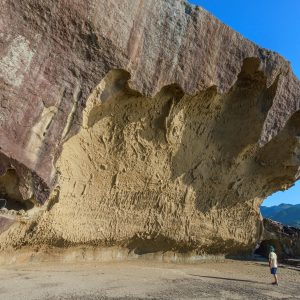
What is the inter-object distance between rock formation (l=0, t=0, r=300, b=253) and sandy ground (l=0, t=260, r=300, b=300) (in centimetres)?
77

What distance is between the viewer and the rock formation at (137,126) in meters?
6.43

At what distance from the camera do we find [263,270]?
34.7 feet

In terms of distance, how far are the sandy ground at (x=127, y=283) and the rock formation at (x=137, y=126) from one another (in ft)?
2.53

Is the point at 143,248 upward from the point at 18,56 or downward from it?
downward

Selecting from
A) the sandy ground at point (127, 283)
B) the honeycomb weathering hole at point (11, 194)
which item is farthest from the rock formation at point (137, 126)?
the sandy ground at point (127, 283)

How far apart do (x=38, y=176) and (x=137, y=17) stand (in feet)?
12.0

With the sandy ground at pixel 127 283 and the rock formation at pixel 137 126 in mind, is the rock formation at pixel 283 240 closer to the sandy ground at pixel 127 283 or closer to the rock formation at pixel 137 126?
the rock formation at pixel 137 126

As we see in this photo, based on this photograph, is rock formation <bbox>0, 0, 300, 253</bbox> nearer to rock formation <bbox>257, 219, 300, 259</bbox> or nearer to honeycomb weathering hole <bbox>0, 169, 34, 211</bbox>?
honeycomb weathering hole <bbox>0, 169, 34, 211</bbox>

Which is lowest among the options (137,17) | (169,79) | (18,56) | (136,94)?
(18,56)

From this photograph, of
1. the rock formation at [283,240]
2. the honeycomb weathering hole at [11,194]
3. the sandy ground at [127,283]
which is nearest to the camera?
the sandy ground at [127,283]

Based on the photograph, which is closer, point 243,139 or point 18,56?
point 18,56

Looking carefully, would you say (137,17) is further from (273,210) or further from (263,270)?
(273,210)

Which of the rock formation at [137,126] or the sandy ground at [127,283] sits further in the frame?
the rock formation at [137,126]

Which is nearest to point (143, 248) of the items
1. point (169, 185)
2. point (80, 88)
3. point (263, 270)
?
point (169, 185)
